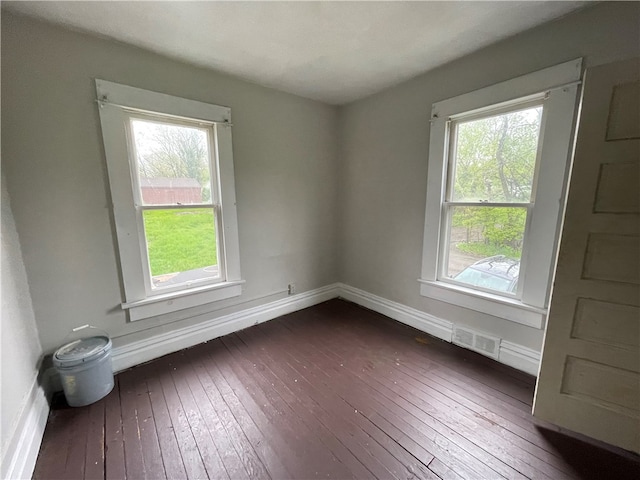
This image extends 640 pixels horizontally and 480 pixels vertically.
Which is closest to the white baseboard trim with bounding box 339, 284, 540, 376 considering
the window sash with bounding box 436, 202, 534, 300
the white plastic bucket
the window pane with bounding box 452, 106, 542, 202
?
the window sash with bounding box 436, 202, 534, 300

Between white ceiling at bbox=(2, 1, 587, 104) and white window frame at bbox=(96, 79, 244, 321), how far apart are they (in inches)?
14.0

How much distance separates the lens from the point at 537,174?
1765mm

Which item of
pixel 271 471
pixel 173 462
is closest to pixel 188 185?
pixel 173 462

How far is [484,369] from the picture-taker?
196 cm

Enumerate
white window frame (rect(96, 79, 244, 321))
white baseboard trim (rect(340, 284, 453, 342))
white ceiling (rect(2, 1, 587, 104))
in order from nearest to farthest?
white ceiling (rect(2, 1, 587, 104)) < white window frame (rect(96, 79, 244, 321)) < white baseboard trim (rect(340, 284, 453, 342))

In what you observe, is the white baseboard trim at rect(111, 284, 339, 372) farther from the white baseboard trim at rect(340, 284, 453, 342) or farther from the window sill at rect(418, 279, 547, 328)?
the window sill at rect(418, 279, 547, 328)

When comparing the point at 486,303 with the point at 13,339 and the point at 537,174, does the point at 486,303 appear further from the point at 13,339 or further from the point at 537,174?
the point at 13,339

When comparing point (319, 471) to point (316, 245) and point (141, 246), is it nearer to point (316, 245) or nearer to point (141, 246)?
point (141, 246)

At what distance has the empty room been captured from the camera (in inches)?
50.8

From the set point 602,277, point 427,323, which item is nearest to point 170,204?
point 427,323

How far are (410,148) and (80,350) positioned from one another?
3.01 m

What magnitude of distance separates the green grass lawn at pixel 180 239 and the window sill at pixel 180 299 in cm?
21

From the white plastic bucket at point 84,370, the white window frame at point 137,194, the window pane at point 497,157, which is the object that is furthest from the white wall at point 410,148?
the white plastic bucket at point 84,370

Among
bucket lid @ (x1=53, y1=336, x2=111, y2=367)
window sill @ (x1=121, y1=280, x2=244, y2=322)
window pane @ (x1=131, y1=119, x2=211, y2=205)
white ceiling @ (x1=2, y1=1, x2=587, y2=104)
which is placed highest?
white ceiling @ (x1=2, y1=1, x2=587, y2=104)
